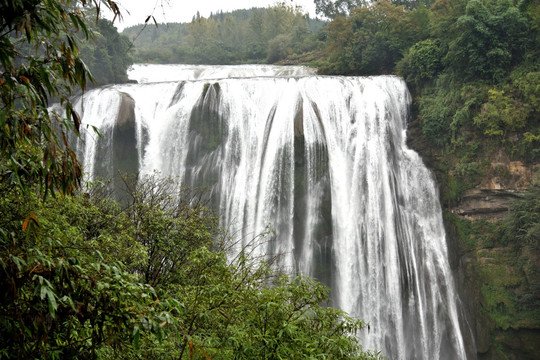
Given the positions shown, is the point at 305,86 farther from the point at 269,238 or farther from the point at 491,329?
the point at 491,329

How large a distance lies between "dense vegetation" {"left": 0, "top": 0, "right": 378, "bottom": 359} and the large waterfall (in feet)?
37.6

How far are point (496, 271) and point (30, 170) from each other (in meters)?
19.3

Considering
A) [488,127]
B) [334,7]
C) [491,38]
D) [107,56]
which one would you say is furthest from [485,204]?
[334,7]

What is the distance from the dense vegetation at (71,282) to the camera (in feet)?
11.2

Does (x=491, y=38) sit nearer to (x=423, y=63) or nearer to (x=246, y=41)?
(x=423, y=63)

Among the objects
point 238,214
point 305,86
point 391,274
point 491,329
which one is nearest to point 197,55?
point 305,86

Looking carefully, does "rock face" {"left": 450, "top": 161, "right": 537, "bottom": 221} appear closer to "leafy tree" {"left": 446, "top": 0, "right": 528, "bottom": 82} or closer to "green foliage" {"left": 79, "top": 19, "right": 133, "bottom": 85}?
"leafy tree" {"left": 446, "top": 0, "right": 528, "bottom": 82}

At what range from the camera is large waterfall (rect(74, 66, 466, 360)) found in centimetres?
1811

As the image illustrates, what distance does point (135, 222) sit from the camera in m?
9.48

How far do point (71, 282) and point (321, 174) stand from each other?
654 inches

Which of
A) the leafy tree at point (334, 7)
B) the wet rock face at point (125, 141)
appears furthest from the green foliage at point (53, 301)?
the leafy tree at point (334, 7)

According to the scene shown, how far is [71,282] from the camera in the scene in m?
3.90

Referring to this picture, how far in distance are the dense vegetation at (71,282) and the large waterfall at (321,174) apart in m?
11.5

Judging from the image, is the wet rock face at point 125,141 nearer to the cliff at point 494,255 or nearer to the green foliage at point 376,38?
the green foliage at point 376,38
